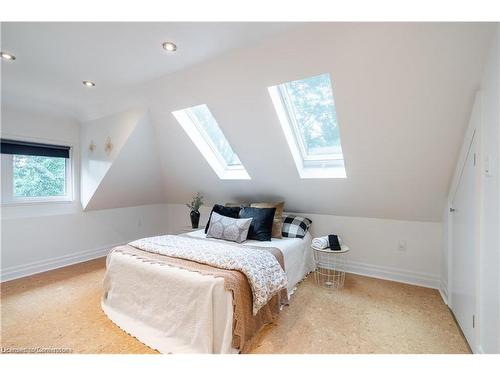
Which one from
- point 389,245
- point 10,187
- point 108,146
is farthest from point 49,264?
point 389,245

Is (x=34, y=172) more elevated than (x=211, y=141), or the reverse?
(x=211, y=141)

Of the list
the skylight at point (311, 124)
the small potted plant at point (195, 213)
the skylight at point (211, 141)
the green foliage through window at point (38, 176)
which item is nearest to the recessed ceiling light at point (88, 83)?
the skylight at point (211, 141)

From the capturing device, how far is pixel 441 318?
6.60 feet

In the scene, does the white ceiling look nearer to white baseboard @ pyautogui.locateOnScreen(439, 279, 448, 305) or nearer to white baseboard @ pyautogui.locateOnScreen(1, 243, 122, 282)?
white baseboard @ pyautogui.locateOnScreen(1, 243, 122, 282)

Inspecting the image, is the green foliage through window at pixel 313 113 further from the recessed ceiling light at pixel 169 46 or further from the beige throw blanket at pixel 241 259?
the beige throw blanket at pixel 241 259

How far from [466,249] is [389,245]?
3.62ft

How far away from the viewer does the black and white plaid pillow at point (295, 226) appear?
2918 mm

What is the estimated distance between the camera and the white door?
1.62m

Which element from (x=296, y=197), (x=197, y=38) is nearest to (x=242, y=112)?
(x=197, y=38)

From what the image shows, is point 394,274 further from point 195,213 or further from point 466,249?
point 195,213

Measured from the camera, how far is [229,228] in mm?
2684
